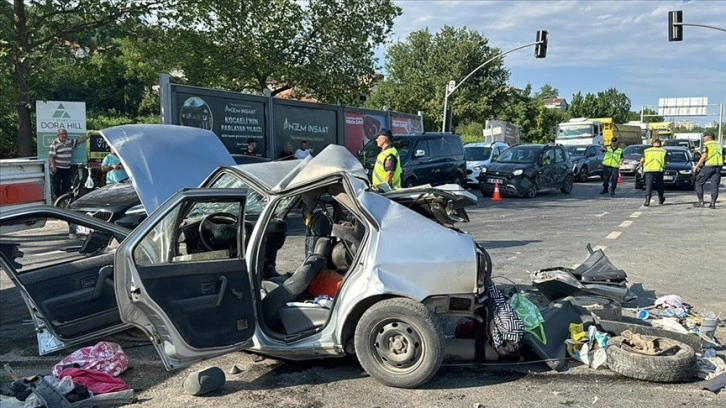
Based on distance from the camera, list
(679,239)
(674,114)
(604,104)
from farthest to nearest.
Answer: (604,104)
(674,114)
(679,239)

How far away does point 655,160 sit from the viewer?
1520cm

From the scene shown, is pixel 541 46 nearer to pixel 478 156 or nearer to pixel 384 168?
pixel 478 156

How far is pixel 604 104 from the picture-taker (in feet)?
266

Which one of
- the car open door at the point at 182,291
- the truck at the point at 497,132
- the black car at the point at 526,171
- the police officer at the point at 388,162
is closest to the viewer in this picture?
the car open door at the point at 182,291

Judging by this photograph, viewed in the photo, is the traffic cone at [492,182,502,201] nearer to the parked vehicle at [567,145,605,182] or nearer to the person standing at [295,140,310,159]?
the person standing at [295,140,310,159]

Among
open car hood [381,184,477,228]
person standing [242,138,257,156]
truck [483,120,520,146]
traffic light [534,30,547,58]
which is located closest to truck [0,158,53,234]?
open car hood [381,184,477,228]

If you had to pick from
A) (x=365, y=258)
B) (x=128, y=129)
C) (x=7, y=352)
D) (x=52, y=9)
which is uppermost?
(x=52, y=9)

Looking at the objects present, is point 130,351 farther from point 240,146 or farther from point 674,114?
point 674,114

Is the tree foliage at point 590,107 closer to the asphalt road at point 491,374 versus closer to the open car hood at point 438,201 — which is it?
the asphalt road at point 491,374

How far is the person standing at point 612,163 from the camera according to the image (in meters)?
18.1

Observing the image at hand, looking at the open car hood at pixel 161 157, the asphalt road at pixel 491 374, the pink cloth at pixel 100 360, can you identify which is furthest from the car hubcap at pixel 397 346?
the open car hood at pixel 161 157

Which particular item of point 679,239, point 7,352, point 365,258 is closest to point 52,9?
point 7,352

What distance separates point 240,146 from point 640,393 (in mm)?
12082

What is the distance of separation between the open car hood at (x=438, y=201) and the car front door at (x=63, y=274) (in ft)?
7.79
